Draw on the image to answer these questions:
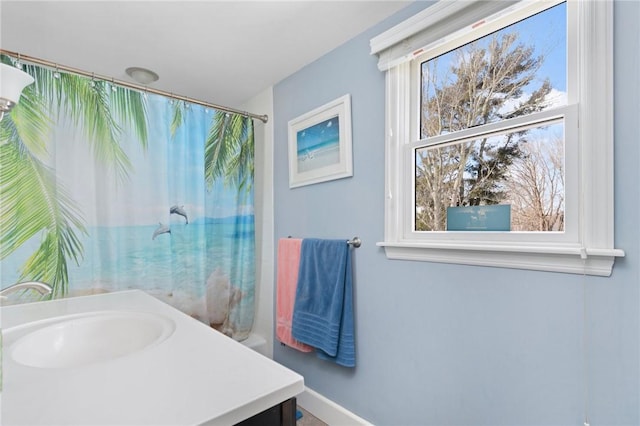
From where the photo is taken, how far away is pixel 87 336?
1.12 meters

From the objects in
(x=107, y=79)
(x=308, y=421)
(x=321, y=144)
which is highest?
(x=107, y=79)

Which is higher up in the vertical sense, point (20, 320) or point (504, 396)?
point (20, 320)

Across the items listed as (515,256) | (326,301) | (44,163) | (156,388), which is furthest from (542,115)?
(44,163)

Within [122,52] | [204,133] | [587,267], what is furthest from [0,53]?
[587,267]

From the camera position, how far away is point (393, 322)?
148 cm

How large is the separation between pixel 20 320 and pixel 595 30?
6.80 ft

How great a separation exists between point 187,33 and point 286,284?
151 centimetres

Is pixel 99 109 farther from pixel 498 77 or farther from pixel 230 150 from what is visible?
pixel 498 77

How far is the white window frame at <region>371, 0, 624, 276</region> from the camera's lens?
0.92m

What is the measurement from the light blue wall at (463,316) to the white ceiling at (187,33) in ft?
0.49

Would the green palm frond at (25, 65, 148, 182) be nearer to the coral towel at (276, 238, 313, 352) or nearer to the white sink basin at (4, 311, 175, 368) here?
the white sink basin at (4, 311, 175, 368)

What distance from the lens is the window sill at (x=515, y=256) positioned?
920 mm

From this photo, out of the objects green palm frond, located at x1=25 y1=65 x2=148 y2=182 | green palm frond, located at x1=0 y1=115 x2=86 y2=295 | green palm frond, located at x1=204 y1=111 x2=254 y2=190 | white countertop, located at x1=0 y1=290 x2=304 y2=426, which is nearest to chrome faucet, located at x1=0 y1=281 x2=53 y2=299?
white countertop, located at x1=0 y1=290 x2=304 y2=426

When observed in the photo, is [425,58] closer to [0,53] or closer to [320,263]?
[320,263]
